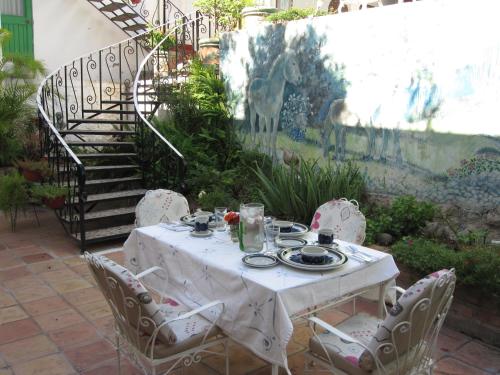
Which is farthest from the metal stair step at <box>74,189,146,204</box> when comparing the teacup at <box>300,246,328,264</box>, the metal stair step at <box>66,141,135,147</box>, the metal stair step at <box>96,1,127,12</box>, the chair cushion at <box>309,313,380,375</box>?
the metal stair step at <box>96,1,127,12</box>

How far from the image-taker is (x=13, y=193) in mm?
5492

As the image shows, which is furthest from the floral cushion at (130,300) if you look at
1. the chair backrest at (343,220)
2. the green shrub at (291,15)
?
the green shrub at (291,15)

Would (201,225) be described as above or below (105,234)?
above

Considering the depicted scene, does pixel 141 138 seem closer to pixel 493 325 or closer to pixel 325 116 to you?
pixel 325 116

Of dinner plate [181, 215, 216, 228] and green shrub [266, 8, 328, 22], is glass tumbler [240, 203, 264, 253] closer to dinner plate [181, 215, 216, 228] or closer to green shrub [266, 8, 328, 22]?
dinner plate [181, 215, 216, 228]

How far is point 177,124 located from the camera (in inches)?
285

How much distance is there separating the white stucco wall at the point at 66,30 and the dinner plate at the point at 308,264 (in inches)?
319

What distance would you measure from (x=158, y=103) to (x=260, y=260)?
544cm

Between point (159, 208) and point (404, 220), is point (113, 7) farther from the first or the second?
point (404, 220)

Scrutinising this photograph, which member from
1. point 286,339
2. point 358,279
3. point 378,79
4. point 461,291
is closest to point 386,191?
point 378,79

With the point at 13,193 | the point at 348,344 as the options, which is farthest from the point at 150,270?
the point at 13,193

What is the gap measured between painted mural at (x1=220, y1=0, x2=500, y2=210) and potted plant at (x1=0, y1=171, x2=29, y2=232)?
10.4 feet

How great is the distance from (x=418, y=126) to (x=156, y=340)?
3.66 m

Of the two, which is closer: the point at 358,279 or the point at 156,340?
the point at 156,340
